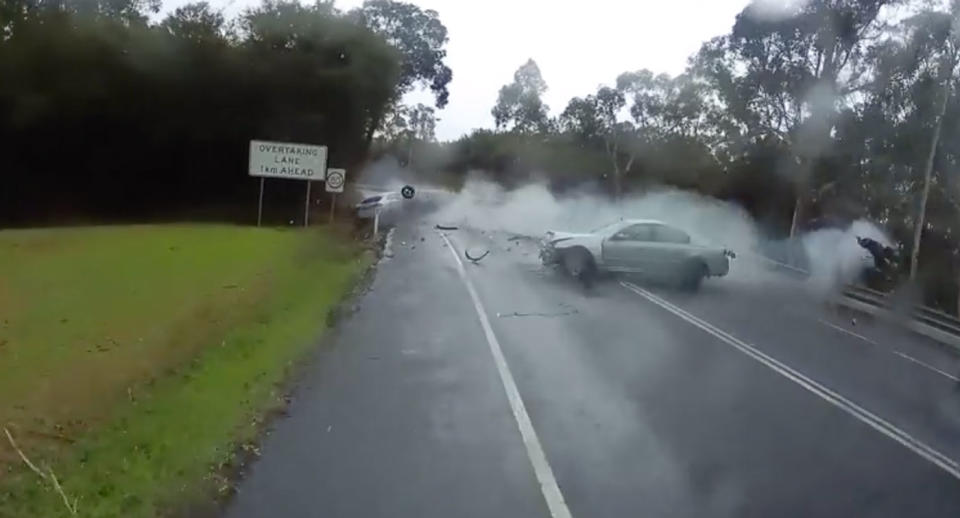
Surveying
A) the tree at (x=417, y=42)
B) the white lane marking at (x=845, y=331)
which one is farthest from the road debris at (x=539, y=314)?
the tree at (x=417, y=42)

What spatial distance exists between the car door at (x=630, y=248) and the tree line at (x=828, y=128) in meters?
8.46

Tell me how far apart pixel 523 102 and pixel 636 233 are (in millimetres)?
44120

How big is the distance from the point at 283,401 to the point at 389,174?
46007 mm

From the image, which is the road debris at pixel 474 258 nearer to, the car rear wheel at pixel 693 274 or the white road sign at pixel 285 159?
the car rear wheel at pixel 693 274

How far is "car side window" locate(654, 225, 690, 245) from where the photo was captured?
22828mm

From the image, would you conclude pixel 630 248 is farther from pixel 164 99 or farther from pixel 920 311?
pixel 164 99

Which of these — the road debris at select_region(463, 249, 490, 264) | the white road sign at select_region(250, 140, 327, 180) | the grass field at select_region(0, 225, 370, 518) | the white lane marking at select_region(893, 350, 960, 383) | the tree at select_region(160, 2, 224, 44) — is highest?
the tree at select_region(160, 2, 224, 44)

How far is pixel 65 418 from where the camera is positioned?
322 inches

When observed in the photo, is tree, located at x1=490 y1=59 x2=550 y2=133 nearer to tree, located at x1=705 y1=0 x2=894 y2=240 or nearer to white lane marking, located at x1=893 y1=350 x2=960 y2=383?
tree, located at x1=705 y1=0 x2=894 y2=240

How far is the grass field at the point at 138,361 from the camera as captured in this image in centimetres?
678

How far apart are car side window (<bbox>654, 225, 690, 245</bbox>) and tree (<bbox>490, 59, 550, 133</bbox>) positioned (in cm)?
4084

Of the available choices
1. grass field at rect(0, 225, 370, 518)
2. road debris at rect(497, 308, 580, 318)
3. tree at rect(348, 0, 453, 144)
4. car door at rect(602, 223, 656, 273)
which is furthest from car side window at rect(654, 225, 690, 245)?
tree at rect(348, 0, 453, 144)

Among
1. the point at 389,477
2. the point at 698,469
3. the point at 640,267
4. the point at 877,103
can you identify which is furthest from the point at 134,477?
the point at 877,103

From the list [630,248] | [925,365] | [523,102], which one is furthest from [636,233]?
[523,102]
